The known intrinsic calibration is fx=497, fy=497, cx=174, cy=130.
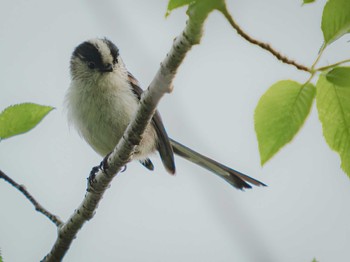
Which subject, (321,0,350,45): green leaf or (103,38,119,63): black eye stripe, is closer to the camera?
(321,0,350,45): green leaf

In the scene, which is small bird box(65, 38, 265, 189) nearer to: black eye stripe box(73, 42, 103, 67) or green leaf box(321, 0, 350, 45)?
black eye stripe box(73, 42, 103, 67)

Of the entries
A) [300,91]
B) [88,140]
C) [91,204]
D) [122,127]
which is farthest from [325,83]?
[88,140]

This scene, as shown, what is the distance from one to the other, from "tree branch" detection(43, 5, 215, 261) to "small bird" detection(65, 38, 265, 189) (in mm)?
734

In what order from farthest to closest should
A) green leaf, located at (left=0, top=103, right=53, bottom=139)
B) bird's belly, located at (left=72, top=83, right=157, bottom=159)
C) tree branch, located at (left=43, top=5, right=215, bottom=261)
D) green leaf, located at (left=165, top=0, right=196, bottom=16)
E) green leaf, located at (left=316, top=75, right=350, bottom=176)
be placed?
bird's belly, located at (left=72, top=83, right=157, bottom=159)
green leaf, located at (left=0, top=103, right=53, bottom=139)
tree branch, located at (left=43, top=5, right=215, bottom=261)
green leaf, located at (left=316, top=75, right=350, bottom=176)
green leaf, located at (left=165, top=0, right=196, bottom=16)

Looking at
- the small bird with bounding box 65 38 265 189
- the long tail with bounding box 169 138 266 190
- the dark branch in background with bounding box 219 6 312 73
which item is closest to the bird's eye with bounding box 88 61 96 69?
the small bird with bounding box 65 38 265 189

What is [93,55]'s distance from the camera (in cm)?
389

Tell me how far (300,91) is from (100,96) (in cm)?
261

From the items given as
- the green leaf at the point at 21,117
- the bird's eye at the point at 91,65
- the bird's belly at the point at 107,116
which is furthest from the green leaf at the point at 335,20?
the bird's eye at the point at 91,65

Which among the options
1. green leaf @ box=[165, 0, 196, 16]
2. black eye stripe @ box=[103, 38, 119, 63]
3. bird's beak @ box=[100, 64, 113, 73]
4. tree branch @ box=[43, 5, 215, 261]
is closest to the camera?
green leaf @ box=[165, 0, 196, 16]

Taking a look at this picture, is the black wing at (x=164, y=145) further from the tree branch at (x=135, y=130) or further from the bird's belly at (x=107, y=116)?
the tree branch at (x=135, y=130)

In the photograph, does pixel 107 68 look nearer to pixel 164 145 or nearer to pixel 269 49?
pixel 164 145

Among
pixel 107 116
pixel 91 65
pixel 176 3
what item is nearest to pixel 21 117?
pixel 176 3

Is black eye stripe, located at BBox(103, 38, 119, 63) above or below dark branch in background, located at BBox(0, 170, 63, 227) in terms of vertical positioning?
above

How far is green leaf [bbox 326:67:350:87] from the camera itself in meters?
1.08
